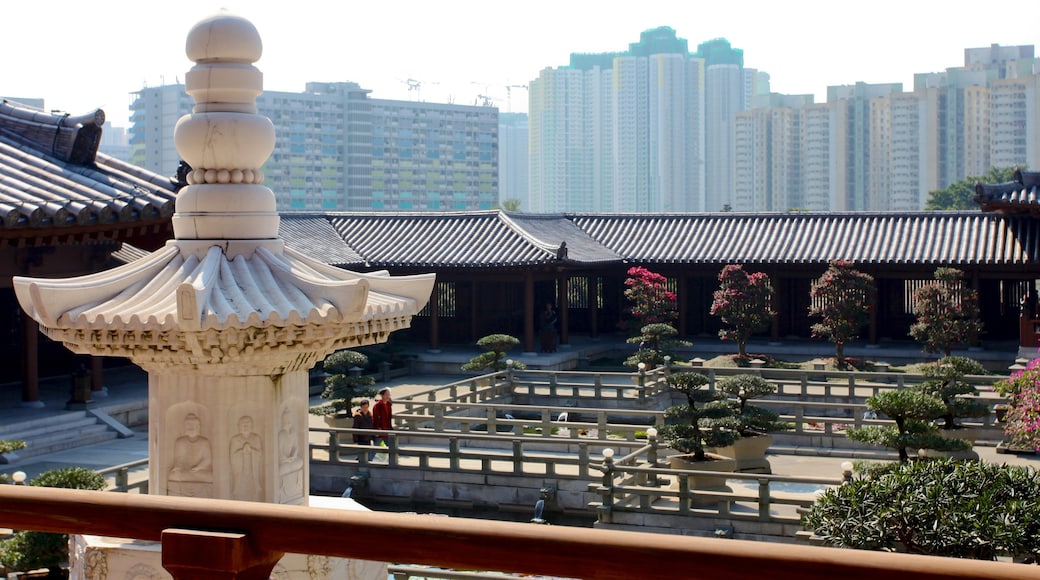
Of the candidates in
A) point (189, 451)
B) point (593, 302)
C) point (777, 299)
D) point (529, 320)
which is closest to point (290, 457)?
point (189, 451)

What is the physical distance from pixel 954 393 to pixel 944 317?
7.42 metres

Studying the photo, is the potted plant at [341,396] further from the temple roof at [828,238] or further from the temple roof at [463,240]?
the temple roof at [828,238]

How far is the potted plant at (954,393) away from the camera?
1623cm

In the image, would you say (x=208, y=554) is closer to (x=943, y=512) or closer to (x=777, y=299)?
(x=943, y=512)

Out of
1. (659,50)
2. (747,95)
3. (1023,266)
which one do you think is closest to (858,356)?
(1023,266)

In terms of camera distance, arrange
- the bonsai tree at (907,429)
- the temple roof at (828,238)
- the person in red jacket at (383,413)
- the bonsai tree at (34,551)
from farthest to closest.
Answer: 1. the temple roof at (828,238)
2. the person in red jacket at (383,413)
3. the bonsai tree at (907,429)
4. the bonsai tree at (34,551)

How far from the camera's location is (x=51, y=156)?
17.0 metres

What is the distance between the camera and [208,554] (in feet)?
9.13

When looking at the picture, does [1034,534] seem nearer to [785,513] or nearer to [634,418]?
[785,513]

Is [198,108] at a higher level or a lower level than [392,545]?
higher

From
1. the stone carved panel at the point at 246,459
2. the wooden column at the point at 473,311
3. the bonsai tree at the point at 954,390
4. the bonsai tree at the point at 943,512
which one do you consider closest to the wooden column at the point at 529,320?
the wooden column at the point at 473,311

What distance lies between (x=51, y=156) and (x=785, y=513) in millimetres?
11508

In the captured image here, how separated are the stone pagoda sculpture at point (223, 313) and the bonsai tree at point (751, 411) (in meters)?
11.3

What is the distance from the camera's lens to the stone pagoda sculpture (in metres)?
4.26
